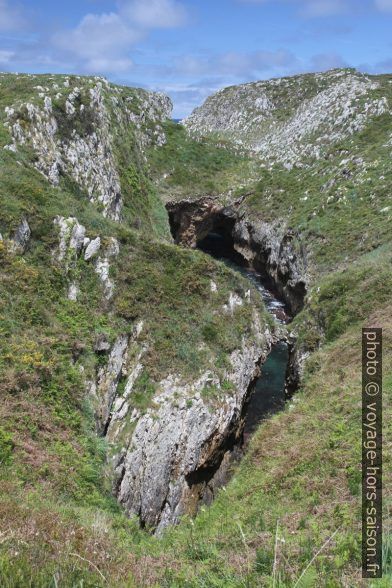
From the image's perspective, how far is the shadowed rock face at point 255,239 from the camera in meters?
52.3

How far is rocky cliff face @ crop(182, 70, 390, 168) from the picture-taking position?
69438mm

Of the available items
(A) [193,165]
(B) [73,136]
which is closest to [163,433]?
(B) [73,136]

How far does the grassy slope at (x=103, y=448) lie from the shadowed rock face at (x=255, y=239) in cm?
1225

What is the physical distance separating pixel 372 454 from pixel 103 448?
A: 12.2m

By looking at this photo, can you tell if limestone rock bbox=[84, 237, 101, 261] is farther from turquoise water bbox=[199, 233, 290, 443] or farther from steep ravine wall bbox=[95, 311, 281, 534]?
turquoise water bbox=[199, 233, 290, 443]

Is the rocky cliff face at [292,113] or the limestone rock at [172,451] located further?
the rocky cliff face at [292,113]

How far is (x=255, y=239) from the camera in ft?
211

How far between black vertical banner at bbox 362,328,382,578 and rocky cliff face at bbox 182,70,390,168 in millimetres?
51268

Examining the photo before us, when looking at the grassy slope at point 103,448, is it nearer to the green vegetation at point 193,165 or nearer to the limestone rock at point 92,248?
the limestone rock at point 92,248

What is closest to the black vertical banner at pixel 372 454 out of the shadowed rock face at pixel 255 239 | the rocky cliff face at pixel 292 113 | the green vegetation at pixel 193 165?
the shadowed rock face at pixel 255 239

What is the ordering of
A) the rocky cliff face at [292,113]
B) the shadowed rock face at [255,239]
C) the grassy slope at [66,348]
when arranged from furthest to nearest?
the rocky cliff face at [292,113] < the shadowed rock face at [255,239] < the grassy slope at [66,348]

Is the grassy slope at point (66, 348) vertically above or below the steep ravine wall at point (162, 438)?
above

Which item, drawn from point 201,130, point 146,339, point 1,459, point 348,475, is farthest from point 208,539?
point 201,130

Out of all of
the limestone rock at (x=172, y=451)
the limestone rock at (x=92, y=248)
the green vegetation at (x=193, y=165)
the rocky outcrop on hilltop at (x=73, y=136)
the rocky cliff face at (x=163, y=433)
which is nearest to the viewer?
the limestone rock at (x=172, y=451)
